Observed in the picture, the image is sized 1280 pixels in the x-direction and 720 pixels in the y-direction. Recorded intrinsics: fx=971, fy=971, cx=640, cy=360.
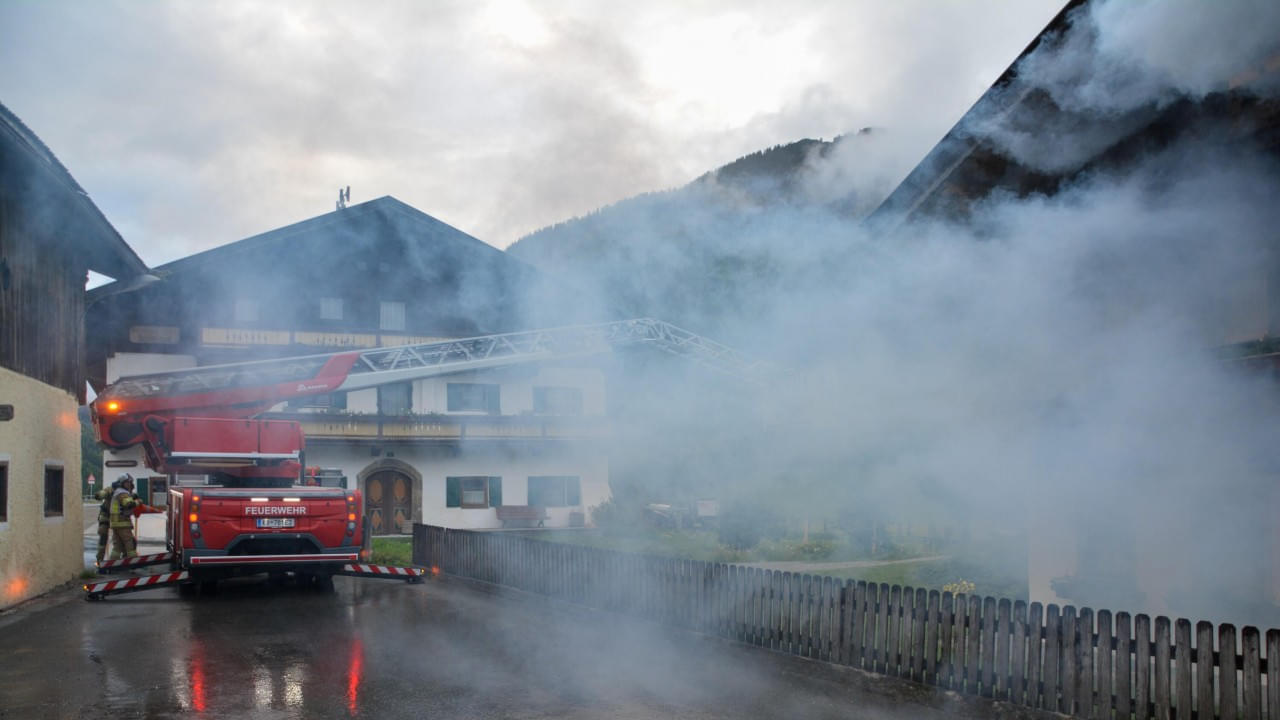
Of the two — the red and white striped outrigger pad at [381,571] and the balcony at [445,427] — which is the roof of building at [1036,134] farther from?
the balcony at [445,427]

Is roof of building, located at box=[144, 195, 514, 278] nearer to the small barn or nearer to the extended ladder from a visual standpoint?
the extended ladder

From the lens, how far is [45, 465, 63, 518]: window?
46.1 ft

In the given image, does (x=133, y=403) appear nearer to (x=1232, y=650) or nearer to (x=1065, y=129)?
(x=1065, y=129)

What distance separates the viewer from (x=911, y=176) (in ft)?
31.2

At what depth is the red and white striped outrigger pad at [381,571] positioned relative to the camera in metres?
13.1

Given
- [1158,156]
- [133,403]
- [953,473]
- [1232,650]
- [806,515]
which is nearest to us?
[1232,650]

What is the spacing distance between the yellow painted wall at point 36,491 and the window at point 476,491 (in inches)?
575

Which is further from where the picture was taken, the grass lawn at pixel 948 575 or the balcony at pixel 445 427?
the balcony at pixel 445 427

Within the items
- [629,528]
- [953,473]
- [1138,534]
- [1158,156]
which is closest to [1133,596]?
[1138,534]

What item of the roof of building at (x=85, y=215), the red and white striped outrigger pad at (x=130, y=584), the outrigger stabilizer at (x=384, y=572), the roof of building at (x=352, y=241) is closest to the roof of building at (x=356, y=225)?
the roof of building at (x=352, y=241)

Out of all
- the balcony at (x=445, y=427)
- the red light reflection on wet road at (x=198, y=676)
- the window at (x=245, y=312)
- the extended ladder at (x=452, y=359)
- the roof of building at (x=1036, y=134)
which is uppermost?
Answer: the window at (x=245, y=312)

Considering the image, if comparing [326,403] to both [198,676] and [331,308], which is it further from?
[198,676]

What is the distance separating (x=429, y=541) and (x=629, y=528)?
30.1ft

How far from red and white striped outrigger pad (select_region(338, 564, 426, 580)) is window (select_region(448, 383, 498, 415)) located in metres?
16.0
